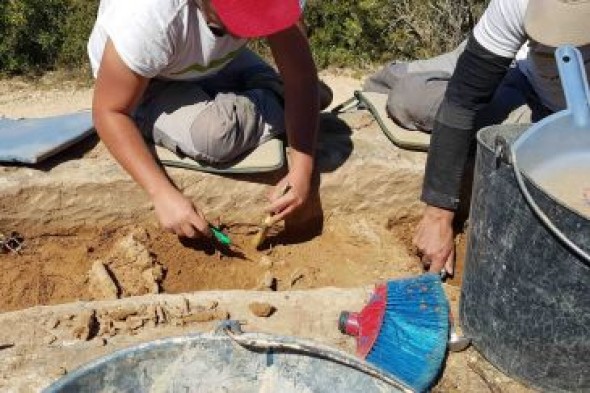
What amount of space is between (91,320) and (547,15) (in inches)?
56.3

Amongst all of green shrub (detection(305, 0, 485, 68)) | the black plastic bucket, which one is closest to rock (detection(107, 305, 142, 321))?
the black plastic bucket

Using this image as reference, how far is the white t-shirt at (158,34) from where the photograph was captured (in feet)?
7.86

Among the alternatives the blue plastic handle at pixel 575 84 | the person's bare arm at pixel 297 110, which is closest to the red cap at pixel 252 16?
the person's bare arm at pixel 297 110

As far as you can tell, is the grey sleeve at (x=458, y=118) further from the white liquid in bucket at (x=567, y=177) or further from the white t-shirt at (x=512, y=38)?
the white liquid in bucket at (x=567, y=177)

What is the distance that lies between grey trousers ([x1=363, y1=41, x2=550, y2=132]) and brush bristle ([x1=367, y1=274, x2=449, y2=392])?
0.80 metres

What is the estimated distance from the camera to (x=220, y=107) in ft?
8.98

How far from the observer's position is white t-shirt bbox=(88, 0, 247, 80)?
2395mm

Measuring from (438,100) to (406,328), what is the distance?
→ 3.31ft

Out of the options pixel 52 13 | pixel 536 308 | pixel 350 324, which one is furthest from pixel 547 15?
pixel 52 13

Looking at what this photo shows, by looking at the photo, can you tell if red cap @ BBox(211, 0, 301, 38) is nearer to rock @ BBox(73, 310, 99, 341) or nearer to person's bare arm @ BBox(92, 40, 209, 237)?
person's bare arm @ BBox(92, 40, 209, 237)

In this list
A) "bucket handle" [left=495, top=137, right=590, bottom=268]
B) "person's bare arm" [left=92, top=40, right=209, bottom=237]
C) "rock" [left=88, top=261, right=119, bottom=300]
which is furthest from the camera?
"rock" [left=88, top=261, right=119, bottom=300]

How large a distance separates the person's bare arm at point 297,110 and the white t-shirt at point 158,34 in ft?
0.70

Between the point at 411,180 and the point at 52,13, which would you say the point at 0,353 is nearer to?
the point at 411,180

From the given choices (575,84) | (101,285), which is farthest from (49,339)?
(575,84)
